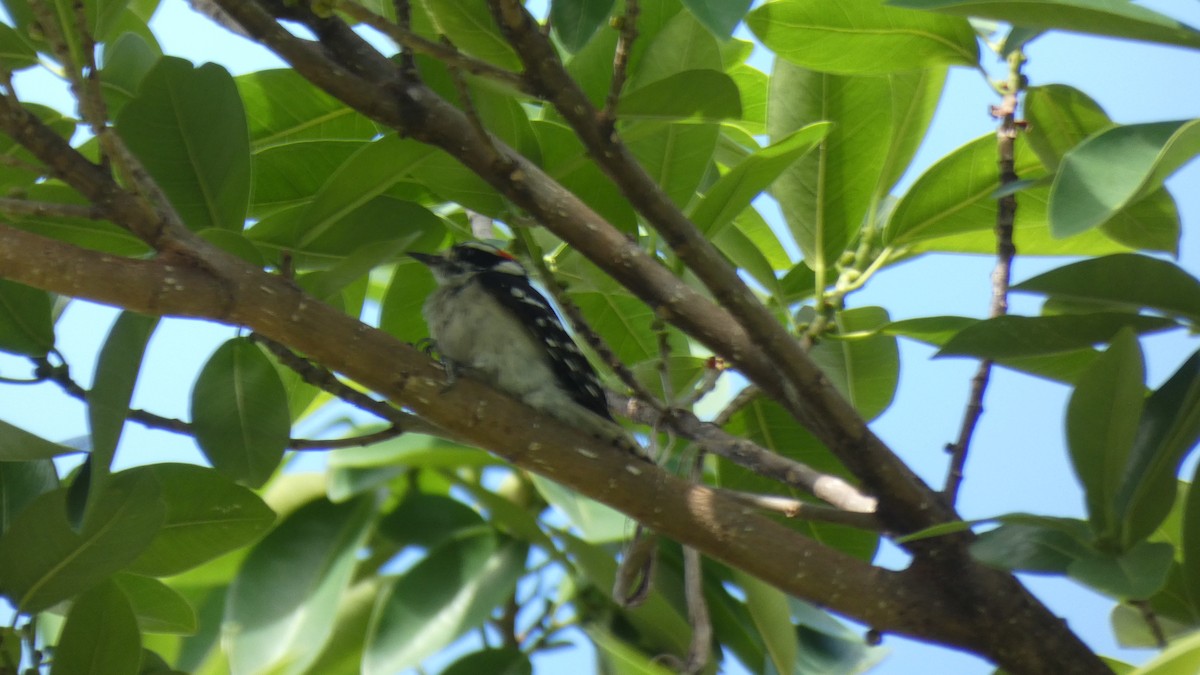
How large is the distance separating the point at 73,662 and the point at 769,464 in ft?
3.40

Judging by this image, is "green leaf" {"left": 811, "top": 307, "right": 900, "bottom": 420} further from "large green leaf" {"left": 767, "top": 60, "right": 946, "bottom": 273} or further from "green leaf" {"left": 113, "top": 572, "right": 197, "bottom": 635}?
"green leaf" {"left": 113, "top": 572, "right": 197, "bottom": 635}

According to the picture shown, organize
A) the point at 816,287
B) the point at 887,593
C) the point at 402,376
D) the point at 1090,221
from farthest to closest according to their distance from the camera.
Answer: the point at 816,287 < the point at 887,593 < the point at 402,376 < the point at 1090,221

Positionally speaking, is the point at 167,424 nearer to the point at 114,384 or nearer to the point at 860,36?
the point at 114,384

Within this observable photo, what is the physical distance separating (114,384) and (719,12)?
2.83 feet

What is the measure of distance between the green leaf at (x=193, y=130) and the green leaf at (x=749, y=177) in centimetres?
66

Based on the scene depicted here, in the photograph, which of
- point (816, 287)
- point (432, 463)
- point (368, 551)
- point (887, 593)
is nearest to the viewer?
point (887, 593)

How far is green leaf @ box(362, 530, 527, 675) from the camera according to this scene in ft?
6.77

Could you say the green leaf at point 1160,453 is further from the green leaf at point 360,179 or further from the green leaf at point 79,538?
the green leaf at point 79,538

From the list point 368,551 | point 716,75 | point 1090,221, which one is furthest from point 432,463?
point 1090,221

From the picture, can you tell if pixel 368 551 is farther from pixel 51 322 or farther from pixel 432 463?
pixel 51 322

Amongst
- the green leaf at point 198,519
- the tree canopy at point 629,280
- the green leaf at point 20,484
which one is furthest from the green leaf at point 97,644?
the green leaf at point 20,484

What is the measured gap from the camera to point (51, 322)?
1579 mm

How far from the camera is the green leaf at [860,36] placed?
5.27ft

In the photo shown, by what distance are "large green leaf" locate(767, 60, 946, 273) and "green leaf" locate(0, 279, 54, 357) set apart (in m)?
1.16
